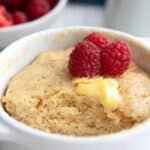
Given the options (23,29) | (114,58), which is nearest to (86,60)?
(114,58)

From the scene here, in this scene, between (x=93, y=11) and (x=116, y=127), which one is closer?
(x=116, y=127)

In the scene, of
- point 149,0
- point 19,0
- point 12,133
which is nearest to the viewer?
point 12,133

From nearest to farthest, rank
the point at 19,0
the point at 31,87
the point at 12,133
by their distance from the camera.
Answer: the point at 12,133
the point at 31,87
the point at 19,0

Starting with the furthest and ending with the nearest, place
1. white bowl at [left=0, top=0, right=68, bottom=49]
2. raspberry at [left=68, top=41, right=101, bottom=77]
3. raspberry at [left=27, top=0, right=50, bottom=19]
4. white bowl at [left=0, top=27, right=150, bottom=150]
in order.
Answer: raspberry at [left=27, top=0, right=50, bottom=19] < white bowl at [left=0, top=0, right=68, bottom=49] < raspberry at [left=68, top=41, right=101, bottom=77] < white bowl at [left=0, top=27, right=150, bottom=150]

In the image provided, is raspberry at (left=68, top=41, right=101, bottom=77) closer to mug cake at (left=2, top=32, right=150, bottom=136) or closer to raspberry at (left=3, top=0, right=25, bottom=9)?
mug cake at (left=2, top=32, right=150, bottom=136)

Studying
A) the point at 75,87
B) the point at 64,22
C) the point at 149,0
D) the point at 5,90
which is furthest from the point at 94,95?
the point at 64,22

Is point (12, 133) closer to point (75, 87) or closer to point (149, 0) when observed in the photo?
point (75, 87)

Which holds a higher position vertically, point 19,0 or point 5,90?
point 5,90

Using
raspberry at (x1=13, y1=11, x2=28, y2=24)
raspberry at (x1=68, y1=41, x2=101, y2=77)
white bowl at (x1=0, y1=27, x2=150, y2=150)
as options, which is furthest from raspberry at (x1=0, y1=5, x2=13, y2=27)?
raspberry at (x1=68, y1=41, x2=101, y2=77)
